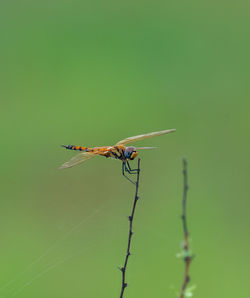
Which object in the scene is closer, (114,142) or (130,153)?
(130,153)

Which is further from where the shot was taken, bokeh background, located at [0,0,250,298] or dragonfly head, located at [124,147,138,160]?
bokeh background, located at [0,0,250,298]

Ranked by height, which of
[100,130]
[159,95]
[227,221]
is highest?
[159,95]

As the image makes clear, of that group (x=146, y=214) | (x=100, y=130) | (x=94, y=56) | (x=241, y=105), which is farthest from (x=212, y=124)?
(x=94, y=56)

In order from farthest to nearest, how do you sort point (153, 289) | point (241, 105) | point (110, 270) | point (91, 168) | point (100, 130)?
point (241, 105) < point (100, 130) < point (91, 168) < point (110, 270) < point (153, 289)

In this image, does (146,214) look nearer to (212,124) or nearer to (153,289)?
(153,289)

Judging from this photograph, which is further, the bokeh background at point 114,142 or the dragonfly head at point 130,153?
the bokeh background at point 114,142

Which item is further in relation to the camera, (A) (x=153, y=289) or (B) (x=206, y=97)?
A: (B) (x=206, y=97)

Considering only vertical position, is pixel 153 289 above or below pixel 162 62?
below

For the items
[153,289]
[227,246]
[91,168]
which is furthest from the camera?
[91,168]
